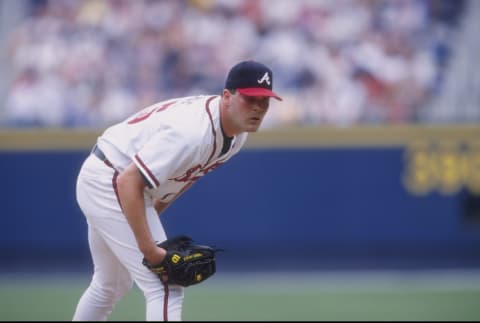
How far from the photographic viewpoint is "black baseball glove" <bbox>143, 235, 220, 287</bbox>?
14.7ft

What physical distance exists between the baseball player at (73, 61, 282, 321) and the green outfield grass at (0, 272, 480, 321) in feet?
8.48

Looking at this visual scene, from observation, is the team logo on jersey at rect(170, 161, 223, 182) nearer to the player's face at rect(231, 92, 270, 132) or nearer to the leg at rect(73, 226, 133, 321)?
the player's face at rect(231, 92, 270, 132)

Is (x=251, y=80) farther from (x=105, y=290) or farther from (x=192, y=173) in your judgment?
(x=105, y=290)

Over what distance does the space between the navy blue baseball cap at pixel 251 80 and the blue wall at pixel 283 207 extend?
574 cm

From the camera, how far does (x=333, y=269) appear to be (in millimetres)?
10469

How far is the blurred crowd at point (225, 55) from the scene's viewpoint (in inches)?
429

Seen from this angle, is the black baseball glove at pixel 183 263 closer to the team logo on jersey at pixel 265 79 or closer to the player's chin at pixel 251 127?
the player's chin at pixel 251 127

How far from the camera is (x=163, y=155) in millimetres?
4332

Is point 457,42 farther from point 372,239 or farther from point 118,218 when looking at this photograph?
point 118,218

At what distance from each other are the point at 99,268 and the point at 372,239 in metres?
5.97

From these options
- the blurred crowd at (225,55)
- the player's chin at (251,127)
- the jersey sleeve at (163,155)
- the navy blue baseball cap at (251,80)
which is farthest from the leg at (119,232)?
the blurred crowd at (225,55)

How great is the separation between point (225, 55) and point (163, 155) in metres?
7.19

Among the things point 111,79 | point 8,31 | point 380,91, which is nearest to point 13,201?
point 111,79

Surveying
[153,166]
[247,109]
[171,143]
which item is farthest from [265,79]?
[153,166]
